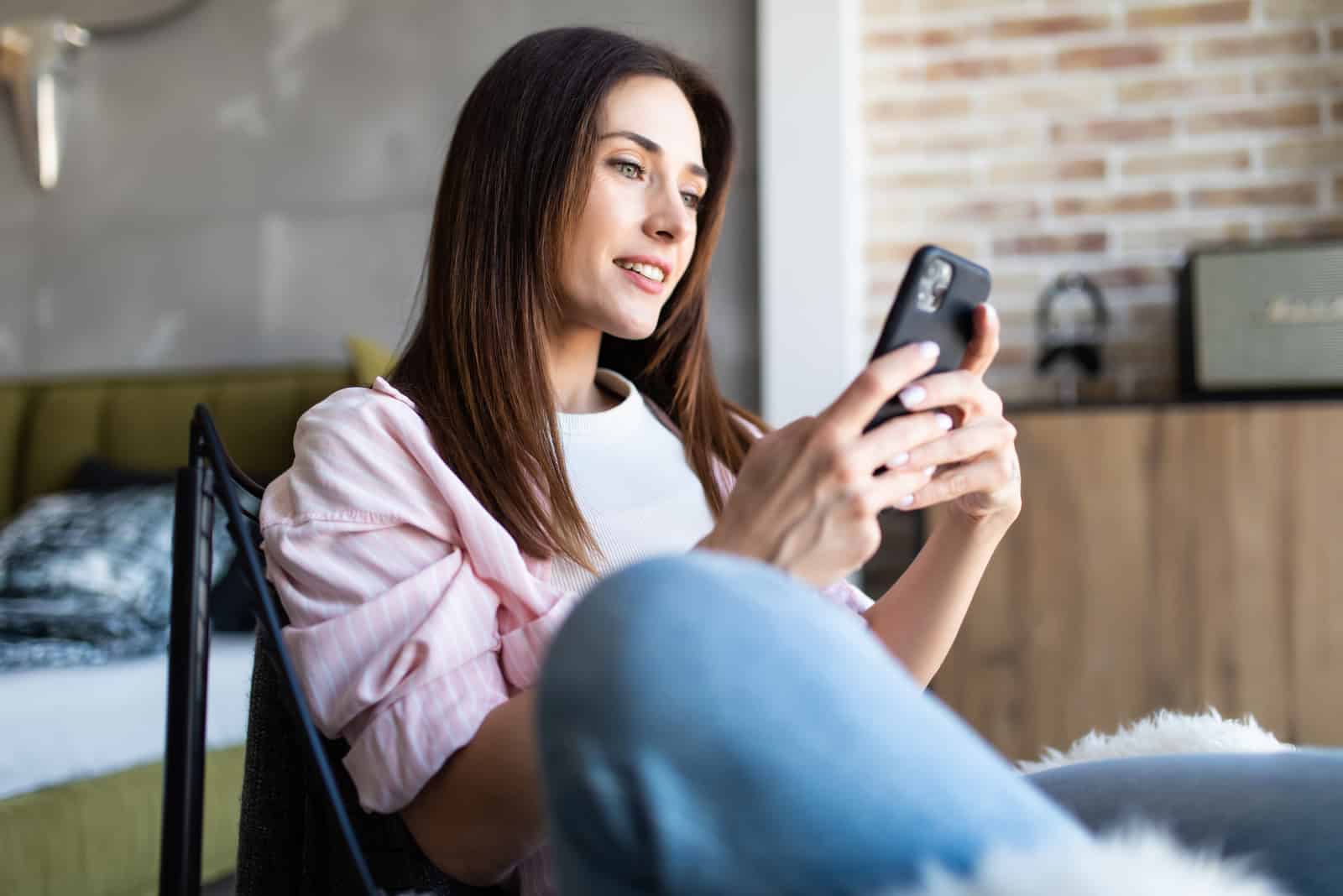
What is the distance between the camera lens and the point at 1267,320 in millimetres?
2264

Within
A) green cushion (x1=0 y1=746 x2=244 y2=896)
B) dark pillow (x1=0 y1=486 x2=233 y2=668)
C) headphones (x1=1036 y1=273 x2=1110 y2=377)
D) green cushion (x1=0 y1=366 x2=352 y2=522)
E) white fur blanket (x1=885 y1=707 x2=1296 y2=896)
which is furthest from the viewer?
green cushion (x1=0 y1=366 x2=352 y2=522)

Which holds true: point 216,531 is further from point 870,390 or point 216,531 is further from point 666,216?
point 870,390

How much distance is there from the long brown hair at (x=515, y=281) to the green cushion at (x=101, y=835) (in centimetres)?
89

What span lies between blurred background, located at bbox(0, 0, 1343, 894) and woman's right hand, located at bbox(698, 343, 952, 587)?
1.24 meters

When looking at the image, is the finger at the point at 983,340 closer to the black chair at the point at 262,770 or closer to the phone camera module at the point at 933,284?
the phone camera module at the point at 933,284

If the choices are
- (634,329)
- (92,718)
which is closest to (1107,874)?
(634,329)

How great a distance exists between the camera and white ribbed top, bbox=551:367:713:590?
1.08 meters

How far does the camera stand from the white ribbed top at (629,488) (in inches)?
42.6

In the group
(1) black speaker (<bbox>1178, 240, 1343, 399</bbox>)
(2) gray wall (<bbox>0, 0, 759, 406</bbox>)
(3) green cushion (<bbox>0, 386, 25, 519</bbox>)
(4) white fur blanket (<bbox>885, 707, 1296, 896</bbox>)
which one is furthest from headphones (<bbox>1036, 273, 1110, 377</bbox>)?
(3) green cushion (<bbox>0, 386, 25, 519</bbox>)

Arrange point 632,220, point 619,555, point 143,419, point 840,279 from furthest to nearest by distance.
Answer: point 143,419 < point 840,279 < point 632,220 < point 619,555

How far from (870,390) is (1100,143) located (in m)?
2.07

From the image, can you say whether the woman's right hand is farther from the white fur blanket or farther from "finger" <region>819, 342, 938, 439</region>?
the white fur blanket

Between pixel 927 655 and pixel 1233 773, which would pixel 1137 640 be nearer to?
pixel 927 655

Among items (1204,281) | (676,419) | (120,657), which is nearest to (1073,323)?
(1204,281)
